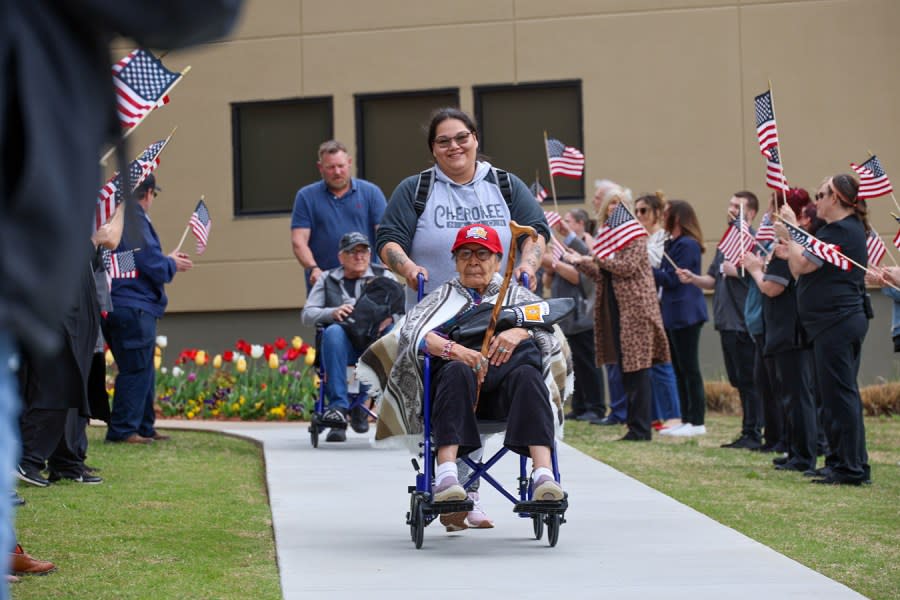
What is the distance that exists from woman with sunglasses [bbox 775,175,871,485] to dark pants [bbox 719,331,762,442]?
8.77ft

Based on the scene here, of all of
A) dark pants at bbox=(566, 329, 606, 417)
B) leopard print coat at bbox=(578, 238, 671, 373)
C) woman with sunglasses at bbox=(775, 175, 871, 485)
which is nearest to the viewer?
woman with sunglasses at bbox=(775, 175, 871, 485)

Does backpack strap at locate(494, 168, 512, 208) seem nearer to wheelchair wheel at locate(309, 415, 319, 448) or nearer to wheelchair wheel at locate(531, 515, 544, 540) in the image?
wheelchair wheel at locate(531, 515, 544, 540)

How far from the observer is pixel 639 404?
12633 millimetres

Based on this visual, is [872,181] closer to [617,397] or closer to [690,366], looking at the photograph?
[690,366]

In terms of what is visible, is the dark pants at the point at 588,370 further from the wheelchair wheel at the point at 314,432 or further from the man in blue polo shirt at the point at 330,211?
the wheelchair wheel at the point at 314,432

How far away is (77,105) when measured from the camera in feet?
7.21

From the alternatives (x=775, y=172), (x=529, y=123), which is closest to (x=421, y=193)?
(x=775, y=172)

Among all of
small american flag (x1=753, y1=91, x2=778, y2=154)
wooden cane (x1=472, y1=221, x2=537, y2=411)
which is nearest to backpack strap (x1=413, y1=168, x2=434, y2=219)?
wooden cane (x1=472, y1=221, x2=537, y2=411)

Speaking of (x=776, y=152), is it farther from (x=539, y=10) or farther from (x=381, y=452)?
(x=539, y=10)

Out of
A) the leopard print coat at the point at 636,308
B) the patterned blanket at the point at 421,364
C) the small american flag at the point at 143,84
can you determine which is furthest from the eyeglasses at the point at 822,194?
the small american flag at the point at 143,84

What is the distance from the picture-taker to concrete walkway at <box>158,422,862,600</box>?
18.3 feet

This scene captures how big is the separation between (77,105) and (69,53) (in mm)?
80

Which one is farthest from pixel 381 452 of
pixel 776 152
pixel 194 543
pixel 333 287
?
pixel 194 543

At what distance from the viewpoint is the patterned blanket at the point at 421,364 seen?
6.88m
